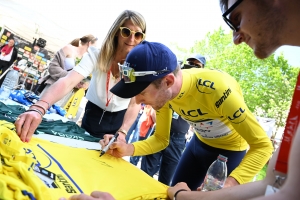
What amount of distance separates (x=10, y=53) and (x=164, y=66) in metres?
5.55

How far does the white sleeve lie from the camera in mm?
2027

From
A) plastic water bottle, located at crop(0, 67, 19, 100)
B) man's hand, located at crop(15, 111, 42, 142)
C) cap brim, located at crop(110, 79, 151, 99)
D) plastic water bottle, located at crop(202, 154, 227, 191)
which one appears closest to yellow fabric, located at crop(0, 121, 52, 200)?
man's hand, located at crop(15, 111, 42, 142)

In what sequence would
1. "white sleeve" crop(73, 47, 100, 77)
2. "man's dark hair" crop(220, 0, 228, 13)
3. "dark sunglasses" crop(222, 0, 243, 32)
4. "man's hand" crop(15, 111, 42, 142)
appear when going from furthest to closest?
"white sleeve" crop(73, 47, 100, 77)
"man's hand" crop(15, 111, 42, 142)
"man's dark hair" crop(220, 0, 228, 13)
"dark sunglasses" crop(222, 0, 243, 32)

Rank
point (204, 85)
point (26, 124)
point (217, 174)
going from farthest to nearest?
point (217, 174)
point (204, 85)
point (26, 124)

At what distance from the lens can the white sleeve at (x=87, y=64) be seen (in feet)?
6.65

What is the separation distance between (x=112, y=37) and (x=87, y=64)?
0.29 metres

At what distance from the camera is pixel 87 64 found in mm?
2053

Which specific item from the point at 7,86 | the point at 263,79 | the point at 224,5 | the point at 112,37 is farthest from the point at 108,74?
the point at 263,79

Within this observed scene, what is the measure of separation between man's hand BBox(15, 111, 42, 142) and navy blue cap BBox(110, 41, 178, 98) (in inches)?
18.4

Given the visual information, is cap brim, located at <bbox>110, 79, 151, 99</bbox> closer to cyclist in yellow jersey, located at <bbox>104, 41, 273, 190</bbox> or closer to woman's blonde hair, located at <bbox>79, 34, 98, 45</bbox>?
cyclist in yellow jersey, located at <bbox>104, 41, 273, 190</bbox>

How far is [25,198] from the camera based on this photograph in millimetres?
798

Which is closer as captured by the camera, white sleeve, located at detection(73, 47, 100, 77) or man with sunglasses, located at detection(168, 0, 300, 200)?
man with sunglasses, located at detection(168, 0, 300, 200)

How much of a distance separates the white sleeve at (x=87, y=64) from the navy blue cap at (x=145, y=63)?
606 mm

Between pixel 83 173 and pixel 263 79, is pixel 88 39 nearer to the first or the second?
pixel 83 173
